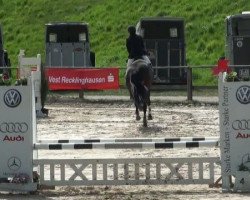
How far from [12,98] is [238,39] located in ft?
73.0

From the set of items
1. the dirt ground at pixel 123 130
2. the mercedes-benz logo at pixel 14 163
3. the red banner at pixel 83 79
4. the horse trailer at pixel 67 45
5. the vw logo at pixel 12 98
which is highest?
the horse trailer at pixel 67 45

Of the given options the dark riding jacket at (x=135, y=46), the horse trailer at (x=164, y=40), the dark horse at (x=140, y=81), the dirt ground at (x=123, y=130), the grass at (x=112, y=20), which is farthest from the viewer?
the grass at (x=112, y=20)

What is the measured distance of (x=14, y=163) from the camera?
12070 millimetres

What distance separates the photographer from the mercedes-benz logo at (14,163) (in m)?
12.1

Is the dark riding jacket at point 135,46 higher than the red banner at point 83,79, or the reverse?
the dark riding jacket at point 135,46

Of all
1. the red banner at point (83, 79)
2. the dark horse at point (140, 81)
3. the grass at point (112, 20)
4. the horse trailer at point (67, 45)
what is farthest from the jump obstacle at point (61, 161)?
the grass at point (112, 20)

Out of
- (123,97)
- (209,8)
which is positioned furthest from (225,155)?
(209,8)

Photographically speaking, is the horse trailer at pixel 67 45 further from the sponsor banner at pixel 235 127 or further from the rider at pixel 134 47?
the sponsor banner at pixel 235 127

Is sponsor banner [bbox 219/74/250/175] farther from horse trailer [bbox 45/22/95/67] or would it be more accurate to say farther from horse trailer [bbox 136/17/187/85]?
horse trailer [bbox 45/22/95/67]

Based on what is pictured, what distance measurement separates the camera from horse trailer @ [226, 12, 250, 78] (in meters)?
33.5

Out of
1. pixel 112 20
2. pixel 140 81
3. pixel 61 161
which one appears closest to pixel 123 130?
pixel 140 81

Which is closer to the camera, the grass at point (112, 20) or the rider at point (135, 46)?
the rider at point (135, 46)

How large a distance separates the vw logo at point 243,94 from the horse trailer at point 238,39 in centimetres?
2155

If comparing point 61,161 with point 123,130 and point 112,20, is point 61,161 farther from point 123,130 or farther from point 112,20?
point 112,20
